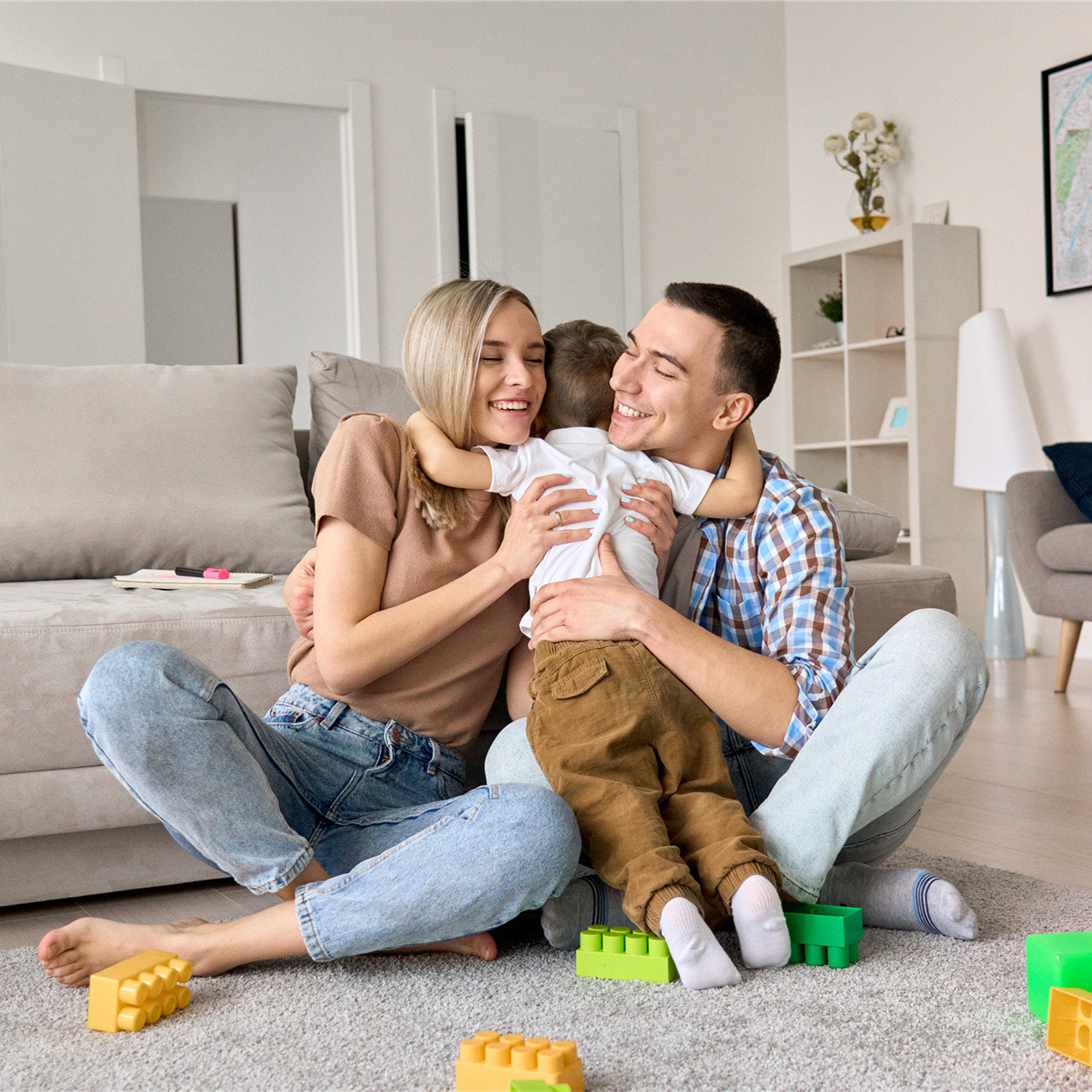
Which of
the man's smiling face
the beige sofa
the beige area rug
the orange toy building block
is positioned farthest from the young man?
the beige sofa

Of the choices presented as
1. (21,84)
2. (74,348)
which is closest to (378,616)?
(74,348)

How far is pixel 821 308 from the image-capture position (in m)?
5.11

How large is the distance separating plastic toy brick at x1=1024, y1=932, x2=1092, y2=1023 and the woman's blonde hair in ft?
2.56

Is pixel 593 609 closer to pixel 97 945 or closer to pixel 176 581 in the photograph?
pixel 97 945

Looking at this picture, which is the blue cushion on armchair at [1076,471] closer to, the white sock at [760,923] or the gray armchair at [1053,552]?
the gray armchair at [1053,552]

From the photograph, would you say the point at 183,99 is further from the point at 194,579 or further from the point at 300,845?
the point at 300,845

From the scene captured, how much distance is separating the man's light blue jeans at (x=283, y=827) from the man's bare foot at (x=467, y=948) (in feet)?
0.28

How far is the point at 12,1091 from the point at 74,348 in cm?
342

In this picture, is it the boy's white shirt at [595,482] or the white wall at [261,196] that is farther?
the white wall at [261,196]

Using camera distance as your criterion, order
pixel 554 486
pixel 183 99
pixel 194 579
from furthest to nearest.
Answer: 1. pixel 183 99
2. pixel 194 579
3. pixel 554 486

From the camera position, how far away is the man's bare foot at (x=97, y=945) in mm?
1288

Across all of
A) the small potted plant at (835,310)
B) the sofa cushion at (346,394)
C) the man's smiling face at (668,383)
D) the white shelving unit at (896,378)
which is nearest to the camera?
the man's smiling face at (668,383)

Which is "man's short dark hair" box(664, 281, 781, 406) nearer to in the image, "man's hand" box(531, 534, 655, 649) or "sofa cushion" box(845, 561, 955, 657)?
"man's hand" box(531, 534, 655, 649)

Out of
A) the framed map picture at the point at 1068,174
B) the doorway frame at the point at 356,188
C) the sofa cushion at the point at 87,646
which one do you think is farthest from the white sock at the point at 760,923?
the doorway frame at the point at 356,188
